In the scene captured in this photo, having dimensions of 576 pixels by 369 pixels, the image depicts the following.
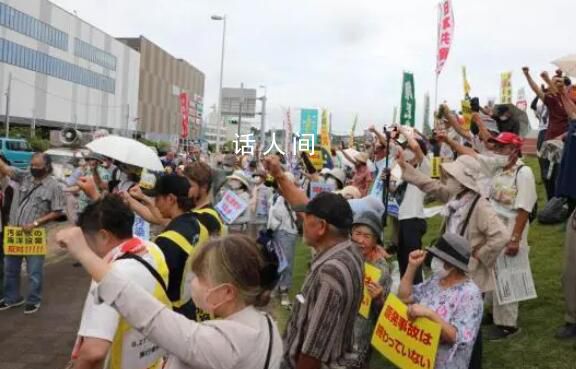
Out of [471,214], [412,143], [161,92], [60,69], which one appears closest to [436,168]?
[412,143]

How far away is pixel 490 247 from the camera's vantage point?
4.34 meters

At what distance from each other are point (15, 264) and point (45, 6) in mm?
46045

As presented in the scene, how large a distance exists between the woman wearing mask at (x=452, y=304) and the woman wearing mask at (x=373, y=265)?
0.87 feet

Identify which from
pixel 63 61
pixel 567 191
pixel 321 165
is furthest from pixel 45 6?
pixel 567 191

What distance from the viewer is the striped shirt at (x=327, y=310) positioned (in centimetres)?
264

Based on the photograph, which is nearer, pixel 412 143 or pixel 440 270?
pixel 440 270

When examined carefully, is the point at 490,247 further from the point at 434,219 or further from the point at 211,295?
the point at 434,219

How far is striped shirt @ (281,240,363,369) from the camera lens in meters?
2.64

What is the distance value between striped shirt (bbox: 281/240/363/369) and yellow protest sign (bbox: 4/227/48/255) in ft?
15.9

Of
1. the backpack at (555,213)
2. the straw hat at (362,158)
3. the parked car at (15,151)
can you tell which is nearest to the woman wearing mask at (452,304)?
the straw hat at (362,158)

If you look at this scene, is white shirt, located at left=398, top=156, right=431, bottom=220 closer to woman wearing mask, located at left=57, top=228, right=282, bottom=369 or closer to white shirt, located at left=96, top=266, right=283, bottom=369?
woman wearing mask, located at left=57, top=228, right=282, bottom=369

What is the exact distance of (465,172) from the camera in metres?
4.53

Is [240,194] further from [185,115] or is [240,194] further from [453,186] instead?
[185,115]

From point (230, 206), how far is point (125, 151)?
11.2ft
